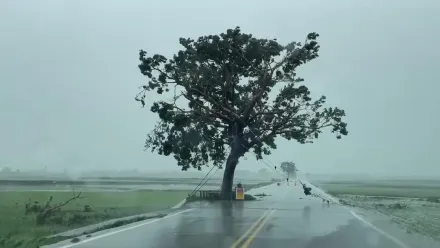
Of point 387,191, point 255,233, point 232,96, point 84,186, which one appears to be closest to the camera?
point 255,233

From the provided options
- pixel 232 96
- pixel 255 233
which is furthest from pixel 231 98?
pixel 255 233

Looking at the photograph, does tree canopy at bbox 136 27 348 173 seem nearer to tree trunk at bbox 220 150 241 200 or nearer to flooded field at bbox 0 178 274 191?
tree trunk at bbox 220 150 241 200

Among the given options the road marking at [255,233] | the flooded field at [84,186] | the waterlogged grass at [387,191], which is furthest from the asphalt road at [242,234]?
the waterlogged grass at [387,191]

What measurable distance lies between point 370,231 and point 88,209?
1396 cm

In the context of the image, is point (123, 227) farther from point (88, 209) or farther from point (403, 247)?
point (403, 247)

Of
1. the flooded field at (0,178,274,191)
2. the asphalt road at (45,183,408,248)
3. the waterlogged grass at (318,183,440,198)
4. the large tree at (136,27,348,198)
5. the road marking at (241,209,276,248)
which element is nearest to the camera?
the road marking at (241,209,276,248)

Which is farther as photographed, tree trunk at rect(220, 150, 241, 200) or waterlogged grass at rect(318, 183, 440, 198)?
waterlogged grass at rect(318, 183, 440, 198)

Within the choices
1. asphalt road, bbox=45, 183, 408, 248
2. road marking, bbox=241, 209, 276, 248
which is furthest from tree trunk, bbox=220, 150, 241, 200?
asphalt road, bbox=45, 183, 408, 248

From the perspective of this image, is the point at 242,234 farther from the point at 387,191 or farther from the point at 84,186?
the point at 387,191

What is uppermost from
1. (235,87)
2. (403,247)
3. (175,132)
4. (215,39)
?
(215,39)

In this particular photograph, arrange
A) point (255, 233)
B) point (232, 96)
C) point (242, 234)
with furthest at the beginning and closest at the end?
1. point (232, 96)
2. point (255, 233)
3. point (242, 234)

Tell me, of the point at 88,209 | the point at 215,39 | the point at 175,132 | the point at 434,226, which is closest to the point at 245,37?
the point at 215,39

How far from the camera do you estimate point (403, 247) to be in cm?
1578

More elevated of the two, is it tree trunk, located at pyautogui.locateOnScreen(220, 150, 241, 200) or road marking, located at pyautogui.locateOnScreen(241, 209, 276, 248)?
tree trunk, located at pyautogui.locateOnScreen(220, 150, 241, 200)
